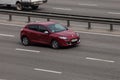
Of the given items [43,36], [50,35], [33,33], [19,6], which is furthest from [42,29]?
[19,6]

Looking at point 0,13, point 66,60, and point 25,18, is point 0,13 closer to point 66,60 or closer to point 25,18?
point 25,18

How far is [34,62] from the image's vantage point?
26.4m

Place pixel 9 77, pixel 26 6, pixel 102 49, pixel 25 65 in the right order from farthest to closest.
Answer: pixel 26 6 < pixel 102 49 < pixel 25 65 < pixel 9 77

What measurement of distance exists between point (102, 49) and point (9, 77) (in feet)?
22.1

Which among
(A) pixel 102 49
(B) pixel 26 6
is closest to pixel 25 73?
(A) pixel 102 49

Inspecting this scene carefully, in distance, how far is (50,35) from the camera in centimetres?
2927

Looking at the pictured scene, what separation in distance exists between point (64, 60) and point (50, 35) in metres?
3.31

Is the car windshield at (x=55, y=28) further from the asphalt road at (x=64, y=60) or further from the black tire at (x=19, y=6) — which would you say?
the black tire at (x=19, y=6)

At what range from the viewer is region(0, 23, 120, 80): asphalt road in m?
23.6

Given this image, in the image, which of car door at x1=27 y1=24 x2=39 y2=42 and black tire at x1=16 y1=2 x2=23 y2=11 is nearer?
car door at x1=27 y1=24 x2=39 y2=42

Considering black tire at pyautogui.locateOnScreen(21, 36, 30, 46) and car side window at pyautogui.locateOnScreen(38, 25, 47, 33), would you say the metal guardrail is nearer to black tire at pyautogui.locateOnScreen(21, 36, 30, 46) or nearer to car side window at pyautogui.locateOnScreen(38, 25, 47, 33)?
car side window at pyautogui.locateOnScreen(38, 25, 47, 33)

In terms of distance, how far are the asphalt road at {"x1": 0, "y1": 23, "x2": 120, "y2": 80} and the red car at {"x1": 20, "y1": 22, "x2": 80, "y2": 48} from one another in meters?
0.40

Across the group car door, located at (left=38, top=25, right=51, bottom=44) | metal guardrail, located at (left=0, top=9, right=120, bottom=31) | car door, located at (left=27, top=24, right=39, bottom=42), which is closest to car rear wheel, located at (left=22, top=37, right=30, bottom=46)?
car door, located at (left=27, top=24, right=39, bottom=42)

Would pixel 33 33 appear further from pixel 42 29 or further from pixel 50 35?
pixel 50 35
